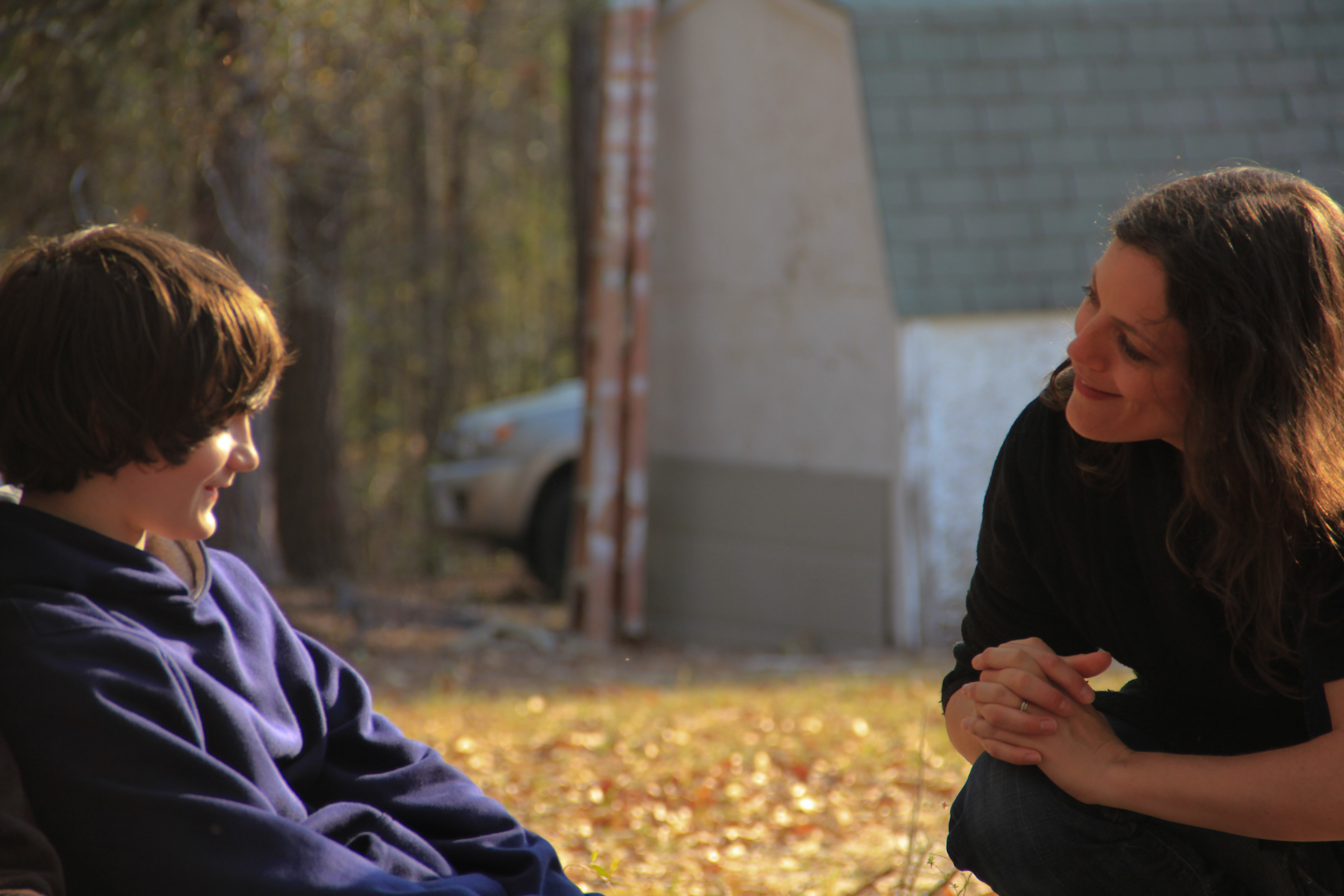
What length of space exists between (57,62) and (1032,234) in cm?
447

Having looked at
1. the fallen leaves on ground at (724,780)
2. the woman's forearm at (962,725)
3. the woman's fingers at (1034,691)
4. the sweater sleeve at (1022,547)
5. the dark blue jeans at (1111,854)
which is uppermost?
the sweater sleeve at (1022,547)

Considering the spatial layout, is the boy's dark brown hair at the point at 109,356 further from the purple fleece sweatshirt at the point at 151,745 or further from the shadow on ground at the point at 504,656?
the shadow on ground at the point at 504,656

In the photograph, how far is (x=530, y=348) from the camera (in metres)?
18.5

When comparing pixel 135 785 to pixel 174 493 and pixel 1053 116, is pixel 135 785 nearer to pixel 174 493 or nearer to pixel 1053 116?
pixel 174 493

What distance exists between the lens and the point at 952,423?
6.48 meters

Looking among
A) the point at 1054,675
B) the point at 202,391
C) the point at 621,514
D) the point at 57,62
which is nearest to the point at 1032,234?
the point at 621,514

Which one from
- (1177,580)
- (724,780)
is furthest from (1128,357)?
(724,780)

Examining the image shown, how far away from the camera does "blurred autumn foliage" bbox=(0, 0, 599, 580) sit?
475 centimetres

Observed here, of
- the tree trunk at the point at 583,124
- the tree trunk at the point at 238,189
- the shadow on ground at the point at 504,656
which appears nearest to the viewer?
the tree trunk at the point at 238,189

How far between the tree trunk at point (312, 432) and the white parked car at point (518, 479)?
48.5 inches

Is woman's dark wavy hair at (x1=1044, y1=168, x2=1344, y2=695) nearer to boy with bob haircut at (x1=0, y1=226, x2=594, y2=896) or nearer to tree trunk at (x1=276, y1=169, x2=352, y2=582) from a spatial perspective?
boy with bob haircut at (x1=0, y1=226, x2=594, y2=896)

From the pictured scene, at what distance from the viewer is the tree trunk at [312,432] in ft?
29.2

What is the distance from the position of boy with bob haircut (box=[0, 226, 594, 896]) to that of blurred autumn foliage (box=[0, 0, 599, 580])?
0.93 meters

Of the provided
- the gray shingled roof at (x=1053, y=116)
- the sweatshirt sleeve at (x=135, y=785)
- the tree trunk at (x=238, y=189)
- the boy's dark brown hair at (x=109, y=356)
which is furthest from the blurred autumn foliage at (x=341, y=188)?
the gray shingled roof at (x=1053, y=116)
